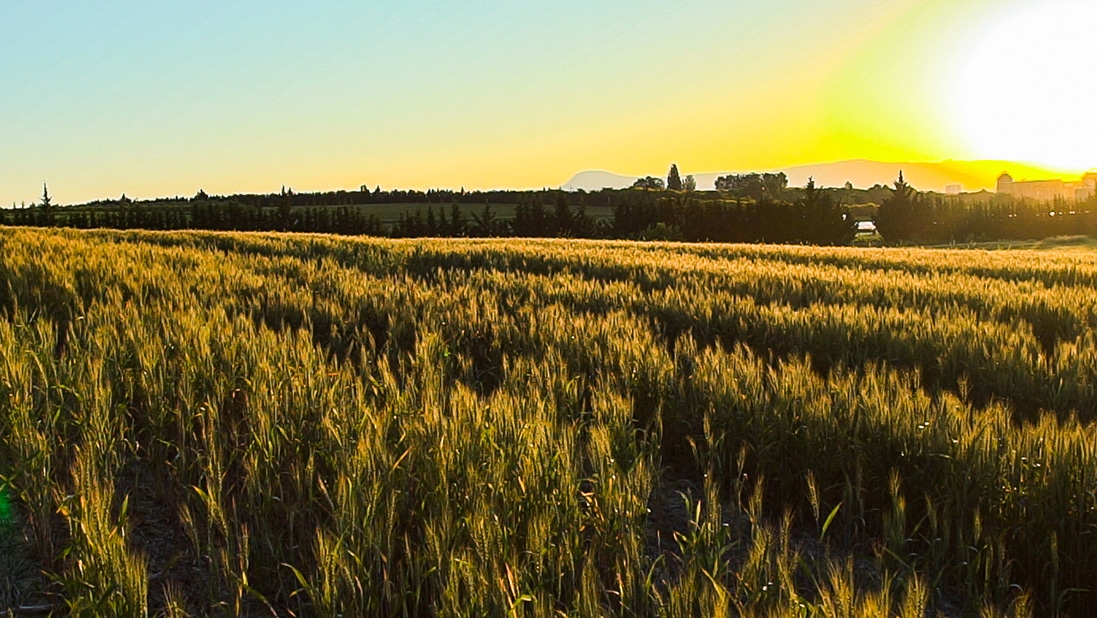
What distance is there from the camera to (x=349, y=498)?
7.27 ft

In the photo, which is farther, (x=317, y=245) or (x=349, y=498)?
(x=317, y=245)

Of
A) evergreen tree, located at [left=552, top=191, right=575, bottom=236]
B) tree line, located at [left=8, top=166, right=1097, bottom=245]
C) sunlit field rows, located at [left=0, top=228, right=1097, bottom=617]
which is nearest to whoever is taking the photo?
sunlit field rows, located at [left=0, top=228, right=1097, bottom=617]

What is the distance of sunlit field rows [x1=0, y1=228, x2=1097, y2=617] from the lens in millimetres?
2021

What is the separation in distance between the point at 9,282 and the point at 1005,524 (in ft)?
23.2

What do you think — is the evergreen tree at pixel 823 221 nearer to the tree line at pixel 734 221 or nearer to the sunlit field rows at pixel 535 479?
the tree line at pixel 734 221

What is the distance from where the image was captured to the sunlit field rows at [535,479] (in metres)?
2.02

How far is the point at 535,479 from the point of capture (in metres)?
2.38

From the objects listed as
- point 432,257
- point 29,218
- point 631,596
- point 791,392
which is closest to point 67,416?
point 631,596

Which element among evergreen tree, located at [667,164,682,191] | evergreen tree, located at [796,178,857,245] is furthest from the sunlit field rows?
evergreen tree, located at [667,164,682,191]

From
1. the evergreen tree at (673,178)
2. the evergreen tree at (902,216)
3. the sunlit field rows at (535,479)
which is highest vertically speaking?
the evergreen tree at (673,178)

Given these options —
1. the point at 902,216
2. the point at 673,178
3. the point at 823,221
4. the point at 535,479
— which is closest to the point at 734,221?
the point at 823,221

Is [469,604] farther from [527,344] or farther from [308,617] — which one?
[527,344]

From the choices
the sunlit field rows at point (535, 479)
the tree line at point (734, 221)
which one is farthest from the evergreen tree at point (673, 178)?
the sunlit field rows at point (535, 479)

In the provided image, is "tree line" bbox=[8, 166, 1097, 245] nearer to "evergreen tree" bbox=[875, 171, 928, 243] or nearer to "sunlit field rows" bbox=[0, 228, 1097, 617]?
"evergreen tree" bbox=[875, 171, 928, 243]
